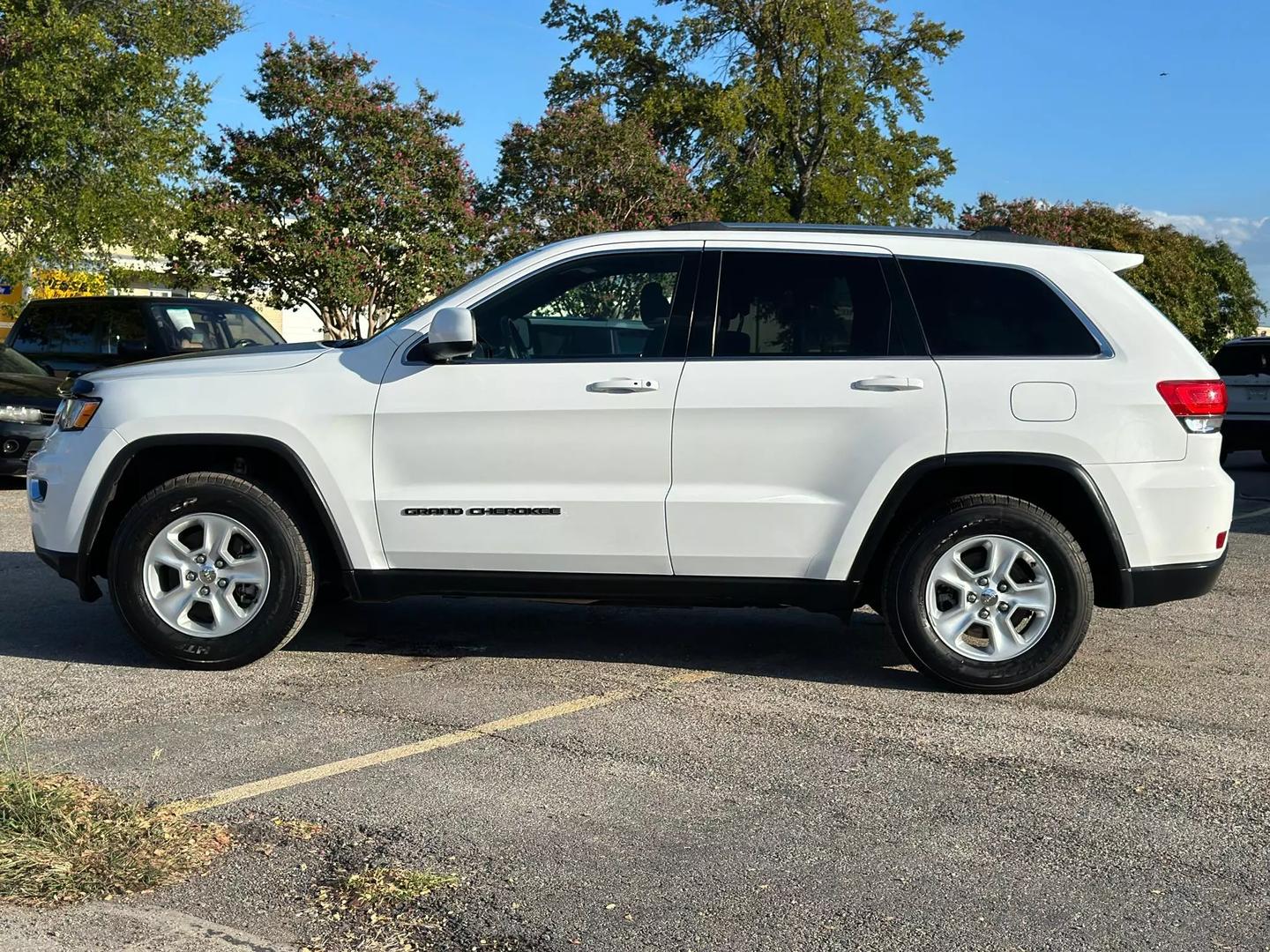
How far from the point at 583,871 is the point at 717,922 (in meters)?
0.47

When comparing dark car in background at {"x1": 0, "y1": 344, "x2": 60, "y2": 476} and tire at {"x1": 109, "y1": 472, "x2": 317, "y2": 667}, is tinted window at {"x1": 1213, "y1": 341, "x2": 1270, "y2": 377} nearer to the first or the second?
dark car in background at {"x1": 0, "y1": 344, "x2": 60, "y2": 476}

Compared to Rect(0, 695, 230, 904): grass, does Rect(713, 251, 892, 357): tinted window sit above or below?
above

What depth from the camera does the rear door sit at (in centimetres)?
564

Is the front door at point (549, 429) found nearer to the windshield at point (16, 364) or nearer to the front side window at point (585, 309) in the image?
the front side window at point (585, 309)

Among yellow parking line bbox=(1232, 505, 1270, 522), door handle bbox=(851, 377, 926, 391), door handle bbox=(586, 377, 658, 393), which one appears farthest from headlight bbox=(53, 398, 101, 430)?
yellow parking line bbox=(1232, 505, 1270, 522)

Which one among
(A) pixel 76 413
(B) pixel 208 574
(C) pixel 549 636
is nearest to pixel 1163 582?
(C) pixel 549 636

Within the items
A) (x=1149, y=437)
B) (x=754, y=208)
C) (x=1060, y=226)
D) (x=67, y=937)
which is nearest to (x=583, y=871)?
(x=67, y=937)

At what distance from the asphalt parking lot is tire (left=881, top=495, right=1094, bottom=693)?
0.54 feet

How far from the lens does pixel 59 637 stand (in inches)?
266

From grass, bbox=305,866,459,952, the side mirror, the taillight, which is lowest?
grass, bbox=305,866,459,952

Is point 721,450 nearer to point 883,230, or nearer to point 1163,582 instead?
point 883,230

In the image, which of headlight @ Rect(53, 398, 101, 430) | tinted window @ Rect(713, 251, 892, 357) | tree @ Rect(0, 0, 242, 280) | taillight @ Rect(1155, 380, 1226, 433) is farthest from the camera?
tree @ Rect(0, 0, 242, 280)

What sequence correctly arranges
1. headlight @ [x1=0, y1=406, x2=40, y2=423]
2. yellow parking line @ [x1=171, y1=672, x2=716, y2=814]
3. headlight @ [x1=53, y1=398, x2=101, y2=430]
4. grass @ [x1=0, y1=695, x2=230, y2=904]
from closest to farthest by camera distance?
grass @ [x1=0, y1=695, x2=230, y2=904] → yellow parking line @ [x1=171, y1=672, x2=716, y2=814] → headlight @ [x1=53, y1=398, x2=101, y2=430] → headlight @ [x1=0, y1=406, x2=40, y2=423]

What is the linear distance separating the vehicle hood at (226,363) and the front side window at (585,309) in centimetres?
80
